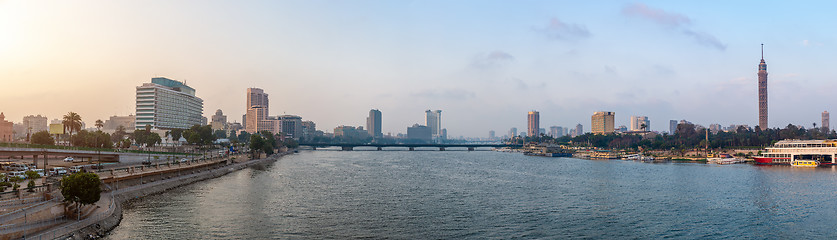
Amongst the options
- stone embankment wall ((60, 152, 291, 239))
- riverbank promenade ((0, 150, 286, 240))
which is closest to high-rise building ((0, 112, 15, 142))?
stone embankment wall ((60, 152, 291, 239))

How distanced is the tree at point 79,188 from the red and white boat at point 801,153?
18796cm

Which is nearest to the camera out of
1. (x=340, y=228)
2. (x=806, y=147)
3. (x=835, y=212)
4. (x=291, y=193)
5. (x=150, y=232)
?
(x=150, y=232)

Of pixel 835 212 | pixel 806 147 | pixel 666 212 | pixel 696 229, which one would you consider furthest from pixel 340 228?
pixel 806 147

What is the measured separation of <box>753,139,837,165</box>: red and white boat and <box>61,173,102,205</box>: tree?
617 feet

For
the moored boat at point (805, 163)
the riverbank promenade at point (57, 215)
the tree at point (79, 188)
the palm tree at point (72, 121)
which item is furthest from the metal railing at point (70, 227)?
the moored boat at point (805, 163)

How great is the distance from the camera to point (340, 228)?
49062 millimetres

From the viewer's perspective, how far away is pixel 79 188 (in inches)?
1646

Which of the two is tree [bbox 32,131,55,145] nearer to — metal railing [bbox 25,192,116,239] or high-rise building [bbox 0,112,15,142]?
high-rise building [bbox 0,112,15,142]

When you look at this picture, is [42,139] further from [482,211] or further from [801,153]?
[801,153]

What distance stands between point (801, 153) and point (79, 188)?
631ft

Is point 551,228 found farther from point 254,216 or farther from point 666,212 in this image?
point 254,216

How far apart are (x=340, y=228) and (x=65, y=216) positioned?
80.6 ft

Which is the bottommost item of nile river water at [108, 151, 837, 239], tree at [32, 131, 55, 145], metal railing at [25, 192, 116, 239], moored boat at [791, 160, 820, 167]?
nile river water at [108, 151, 837, 239]

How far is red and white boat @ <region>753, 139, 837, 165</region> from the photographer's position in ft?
500
